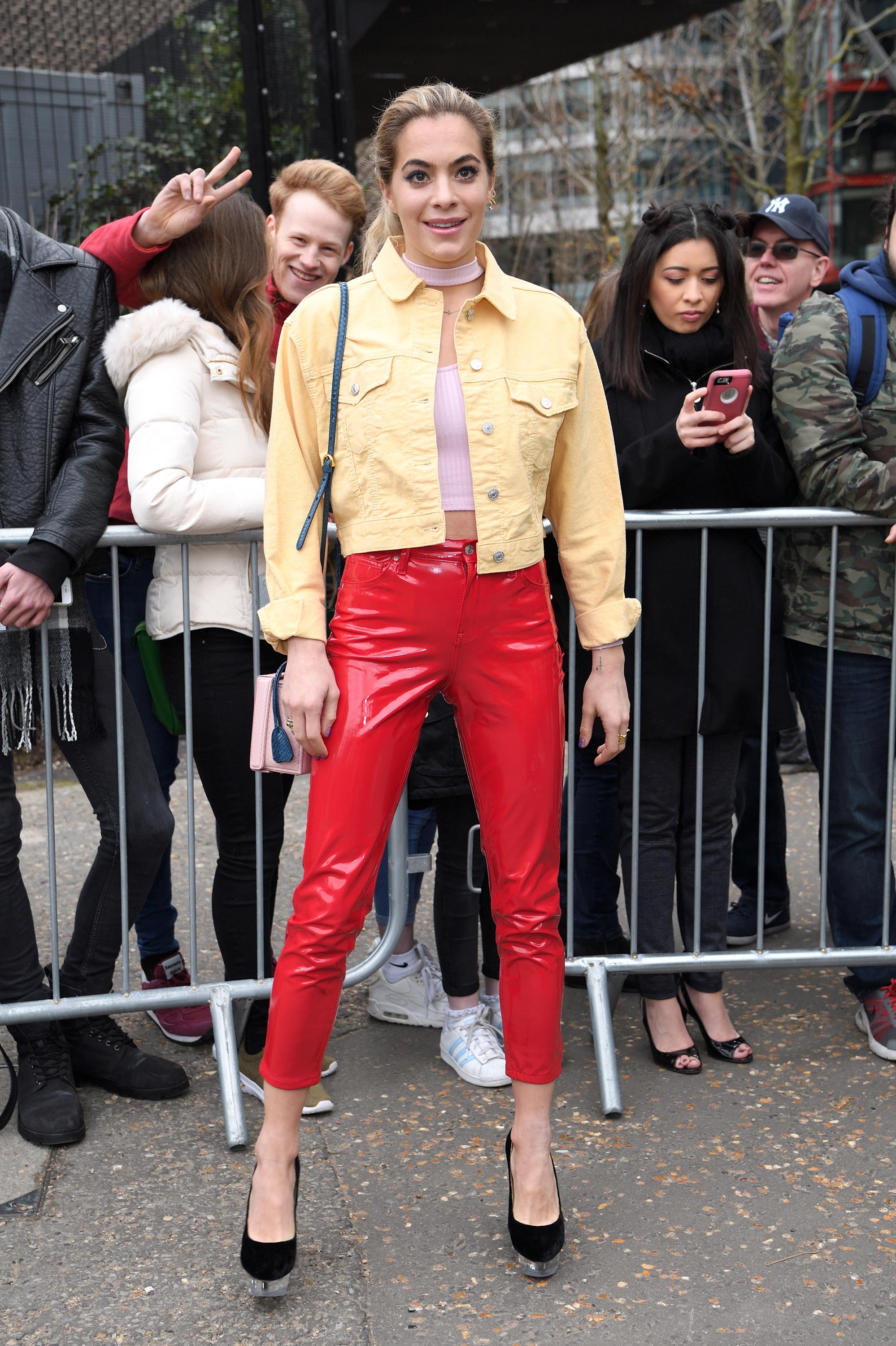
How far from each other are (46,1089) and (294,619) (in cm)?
151

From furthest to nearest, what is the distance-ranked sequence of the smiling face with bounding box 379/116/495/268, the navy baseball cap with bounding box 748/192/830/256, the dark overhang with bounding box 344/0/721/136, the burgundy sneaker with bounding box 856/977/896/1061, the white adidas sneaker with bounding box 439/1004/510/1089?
the dark overhang with bounding box 344/0/721/136 → the navy baseball cap with bounding box 748/192/830/256 → the burgundy sneaker with bounding box 856/977/896/1061 → the white adidas sneaker with bounding box 439/1004/510/1089 → the smiling face with bounding box 379/116/495/268

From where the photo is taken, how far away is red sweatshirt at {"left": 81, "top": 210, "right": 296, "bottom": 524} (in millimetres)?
3316

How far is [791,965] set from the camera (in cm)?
364

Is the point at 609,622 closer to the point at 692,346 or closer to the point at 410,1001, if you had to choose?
the point at 692,346

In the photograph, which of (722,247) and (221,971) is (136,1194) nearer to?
(221,971)

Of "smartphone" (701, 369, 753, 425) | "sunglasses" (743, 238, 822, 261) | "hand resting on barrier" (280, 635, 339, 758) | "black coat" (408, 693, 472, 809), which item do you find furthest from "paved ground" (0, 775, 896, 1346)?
"sunglasses" (743, 238, 822, 261)

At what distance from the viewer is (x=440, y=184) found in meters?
2.52

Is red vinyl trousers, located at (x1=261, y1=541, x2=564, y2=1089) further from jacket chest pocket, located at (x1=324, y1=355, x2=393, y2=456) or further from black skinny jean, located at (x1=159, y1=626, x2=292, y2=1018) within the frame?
black skinny jean, located at (x1=159, y1=626, x2=292, y2=1018)

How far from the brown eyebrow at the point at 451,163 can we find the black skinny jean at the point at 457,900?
161 cm

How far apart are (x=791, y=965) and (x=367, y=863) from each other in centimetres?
154

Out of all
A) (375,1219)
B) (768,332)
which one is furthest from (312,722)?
(768,332)

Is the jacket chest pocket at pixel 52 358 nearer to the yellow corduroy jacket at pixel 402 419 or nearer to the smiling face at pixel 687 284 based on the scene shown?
the yellow corduroy jacket at pixel 402 419

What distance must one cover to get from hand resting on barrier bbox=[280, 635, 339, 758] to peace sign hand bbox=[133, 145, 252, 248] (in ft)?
4.10

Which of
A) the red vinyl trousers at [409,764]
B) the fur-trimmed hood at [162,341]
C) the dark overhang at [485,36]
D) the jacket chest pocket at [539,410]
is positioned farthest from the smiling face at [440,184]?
the dark overhang at [485,36]
